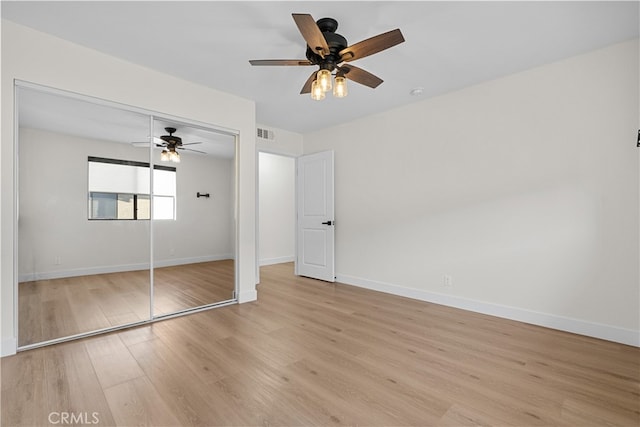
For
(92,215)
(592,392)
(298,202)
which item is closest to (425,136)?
(298,202)

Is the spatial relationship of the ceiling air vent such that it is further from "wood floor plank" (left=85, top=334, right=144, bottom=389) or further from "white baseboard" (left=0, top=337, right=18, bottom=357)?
"white baseboard" (left=0, top=337, right=18, bottom=357)

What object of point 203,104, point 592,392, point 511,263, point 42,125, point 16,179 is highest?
point 203,104

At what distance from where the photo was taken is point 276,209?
23.4ft

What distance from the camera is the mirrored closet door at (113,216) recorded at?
2.54 m

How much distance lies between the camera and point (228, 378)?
2.06 m

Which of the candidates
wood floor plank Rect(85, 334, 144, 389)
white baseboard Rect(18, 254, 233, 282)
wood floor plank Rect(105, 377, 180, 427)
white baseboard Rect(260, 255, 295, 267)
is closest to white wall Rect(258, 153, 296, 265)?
white baseboard Rect(260, 255, 295, 267)

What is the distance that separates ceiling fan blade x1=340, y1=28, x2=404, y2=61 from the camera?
1.99 metres

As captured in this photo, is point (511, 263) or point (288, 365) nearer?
point (288, 365)

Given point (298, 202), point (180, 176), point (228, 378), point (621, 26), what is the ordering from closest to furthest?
point (228, 378)
point (621, 26)
point (180, 176)
point (298, 202)

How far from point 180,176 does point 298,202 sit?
245 cm

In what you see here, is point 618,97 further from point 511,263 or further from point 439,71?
point 511,263

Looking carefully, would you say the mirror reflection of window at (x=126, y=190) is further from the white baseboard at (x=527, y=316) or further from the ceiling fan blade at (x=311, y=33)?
the white baseboard at (x=527, y=316)

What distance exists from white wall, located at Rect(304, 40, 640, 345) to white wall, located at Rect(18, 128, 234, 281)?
2.34m

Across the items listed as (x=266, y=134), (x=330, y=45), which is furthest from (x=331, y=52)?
(x=266, y=134)
